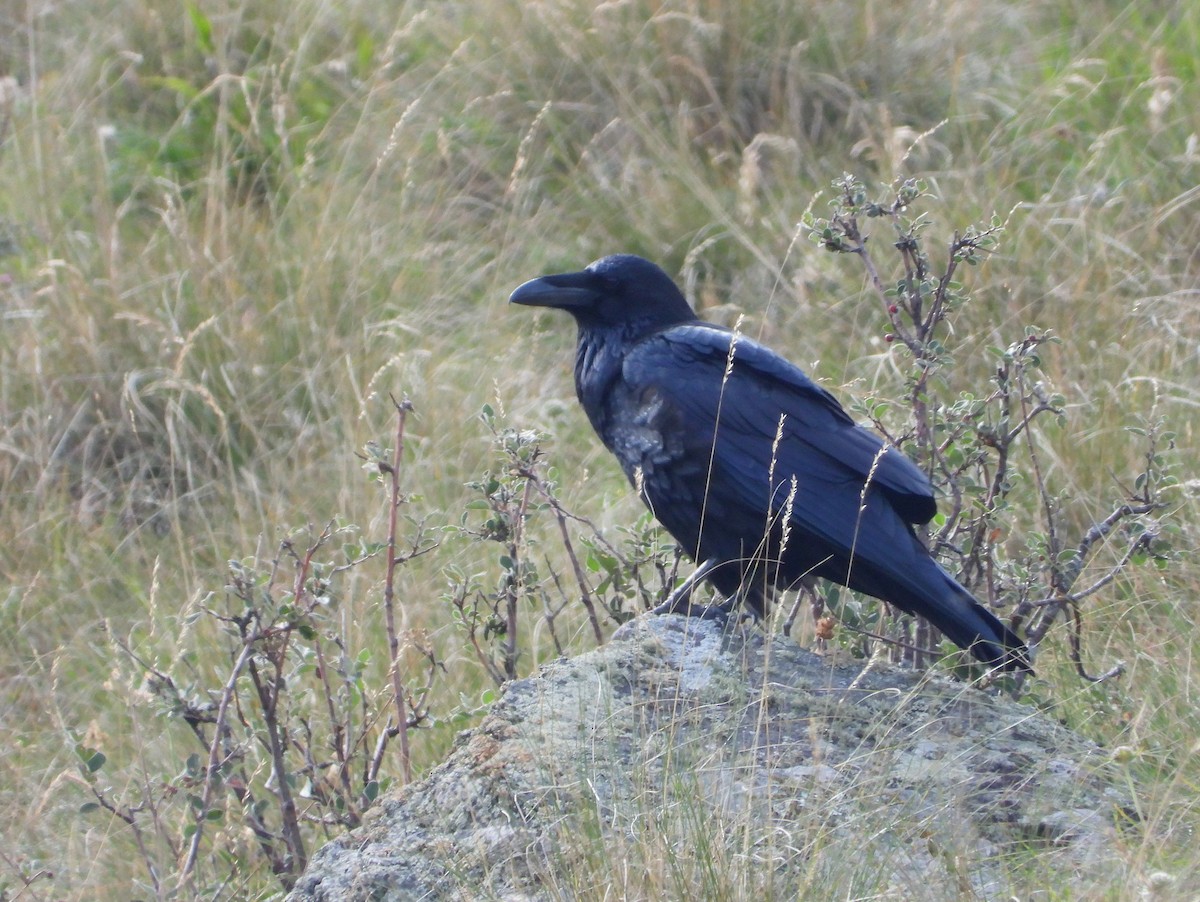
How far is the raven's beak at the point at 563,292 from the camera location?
393 centimetres

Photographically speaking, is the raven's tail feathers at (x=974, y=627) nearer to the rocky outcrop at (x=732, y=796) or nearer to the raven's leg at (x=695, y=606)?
the rocky outcrop at (x=732, y=796)

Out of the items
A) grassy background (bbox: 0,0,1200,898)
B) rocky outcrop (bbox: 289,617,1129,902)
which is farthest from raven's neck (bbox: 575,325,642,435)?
rocky outcrop (bbox: 289,617,1129,902)

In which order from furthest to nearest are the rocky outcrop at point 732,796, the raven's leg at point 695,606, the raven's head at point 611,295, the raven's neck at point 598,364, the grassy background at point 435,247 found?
the grassy background at point 435,247 → the raven's head at point 611,295 → the raven's neck at point 598,364 → the raven's leg at point 695,606 → the rocky outcrop at point 732,796

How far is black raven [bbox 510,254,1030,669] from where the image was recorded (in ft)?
10.6

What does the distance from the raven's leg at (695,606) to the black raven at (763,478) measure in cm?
2

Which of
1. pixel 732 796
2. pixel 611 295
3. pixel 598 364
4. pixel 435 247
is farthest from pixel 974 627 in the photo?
pixel 435 247

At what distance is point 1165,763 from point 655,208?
12.0ft

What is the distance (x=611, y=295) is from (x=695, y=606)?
93 cm

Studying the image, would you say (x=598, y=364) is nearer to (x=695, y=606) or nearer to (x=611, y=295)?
(x=611, y=295)

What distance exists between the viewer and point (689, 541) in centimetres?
348

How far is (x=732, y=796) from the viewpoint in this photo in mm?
2445

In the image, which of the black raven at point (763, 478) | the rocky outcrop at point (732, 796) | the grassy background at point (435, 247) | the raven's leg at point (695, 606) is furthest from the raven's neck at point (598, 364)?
the rocky outcrop at point (732, 796)

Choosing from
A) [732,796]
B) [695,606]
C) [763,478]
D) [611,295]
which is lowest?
[695,606]

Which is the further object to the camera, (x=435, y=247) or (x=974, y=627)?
(x=435, y=247)
